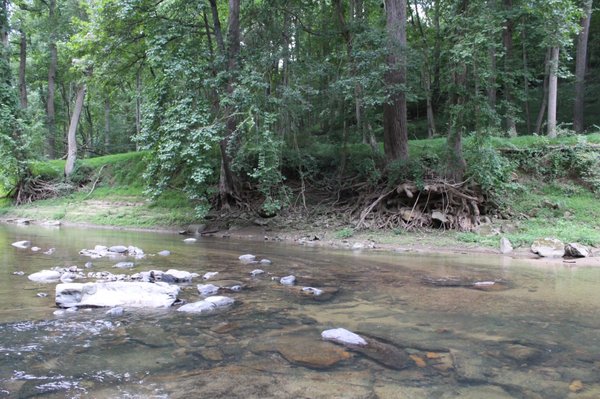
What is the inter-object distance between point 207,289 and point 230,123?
32.9ft

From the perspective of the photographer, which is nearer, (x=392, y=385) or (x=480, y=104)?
(x=392, y=385)

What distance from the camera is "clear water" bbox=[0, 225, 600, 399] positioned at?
3.22 meters

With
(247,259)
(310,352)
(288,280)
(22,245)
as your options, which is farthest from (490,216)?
(22,245)

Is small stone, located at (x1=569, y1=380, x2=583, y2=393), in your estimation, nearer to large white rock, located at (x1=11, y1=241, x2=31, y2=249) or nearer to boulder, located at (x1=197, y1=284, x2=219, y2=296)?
boulder, located at (x1=197, y1=284, x2=219, y2=296)

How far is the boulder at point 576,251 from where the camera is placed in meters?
10.5

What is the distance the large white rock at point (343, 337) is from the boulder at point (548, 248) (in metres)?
8.40

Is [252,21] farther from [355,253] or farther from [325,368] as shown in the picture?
[325,368]

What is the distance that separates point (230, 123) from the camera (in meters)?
15.5

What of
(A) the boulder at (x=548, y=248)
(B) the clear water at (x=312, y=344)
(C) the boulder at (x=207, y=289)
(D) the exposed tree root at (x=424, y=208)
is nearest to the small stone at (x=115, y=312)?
(B) the clear water at (x=312, y=344)

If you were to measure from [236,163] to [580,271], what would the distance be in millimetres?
10531

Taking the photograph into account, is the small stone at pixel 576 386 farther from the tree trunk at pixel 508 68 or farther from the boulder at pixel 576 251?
the tree trunk at pixel 508 68

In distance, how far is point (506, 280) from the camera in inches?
302

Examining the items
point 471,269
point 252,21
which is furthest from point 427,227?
point 252,21

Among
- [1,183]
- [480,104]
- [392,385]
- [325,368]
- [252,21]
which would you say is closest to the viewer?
[392,385]
